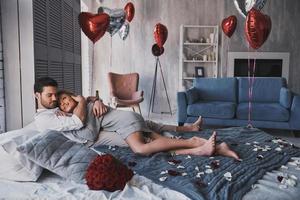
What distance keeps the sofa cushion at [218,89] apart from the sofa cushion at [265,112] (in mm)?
512

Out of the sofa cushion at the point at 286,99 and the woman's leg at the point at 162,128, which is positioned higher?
the sofa cushion at the point at 286,99

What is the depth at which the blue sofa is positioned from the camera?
14.0 feet

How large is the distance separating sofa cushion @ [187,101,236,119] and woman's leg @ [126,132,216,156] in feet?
7.70

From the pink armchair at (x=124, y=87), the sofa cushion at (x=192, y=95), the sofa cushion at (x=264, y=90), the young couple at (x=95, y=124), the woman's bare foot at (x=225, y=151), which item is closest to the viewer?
the woman's bare foot at (x=225, y=151)

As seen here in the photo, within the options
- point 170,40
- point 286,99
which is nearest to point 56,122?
point 286,99

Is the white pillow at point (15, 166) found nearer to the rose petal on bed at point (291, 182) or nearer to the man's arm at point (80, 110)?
the man's arm at point (80, 110)

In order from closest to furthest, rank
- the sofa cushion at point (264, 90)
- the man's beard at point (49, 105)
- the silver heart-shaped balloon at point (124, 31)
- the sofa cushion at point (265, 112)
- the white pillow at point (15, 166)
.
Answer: the white pillow at point (15, 166) < the man's beard at point (49, 105) < the sofa cushion at point (265, 112) < the sofa cushion at point (264, 90) < the silver heart-shaped balloon at point (124, 31)

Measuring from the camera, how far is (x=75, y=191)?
1.46 m

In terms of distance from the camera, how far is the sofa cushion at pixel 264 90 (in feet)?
15.8

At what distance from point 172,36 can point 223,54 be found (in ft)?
3.72

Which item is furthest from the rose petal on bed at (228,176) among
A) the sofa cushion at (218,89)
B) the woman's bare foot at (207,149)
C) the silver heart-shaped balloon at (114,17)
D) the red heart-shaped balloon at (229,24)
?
the red heart-shaped balloon at (229,24)

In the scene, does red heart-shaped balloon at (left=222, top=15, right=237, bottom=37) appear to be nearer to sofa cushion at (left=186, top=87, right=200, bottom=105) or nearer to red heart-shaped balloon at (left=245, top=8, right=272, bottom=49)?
sofa cushion at (left=186, top=87, right=200, bottom=105)

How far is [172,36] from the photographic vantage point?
6.64 meters

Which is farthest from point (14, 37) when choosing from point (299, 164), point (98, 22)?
point (299, 164)
